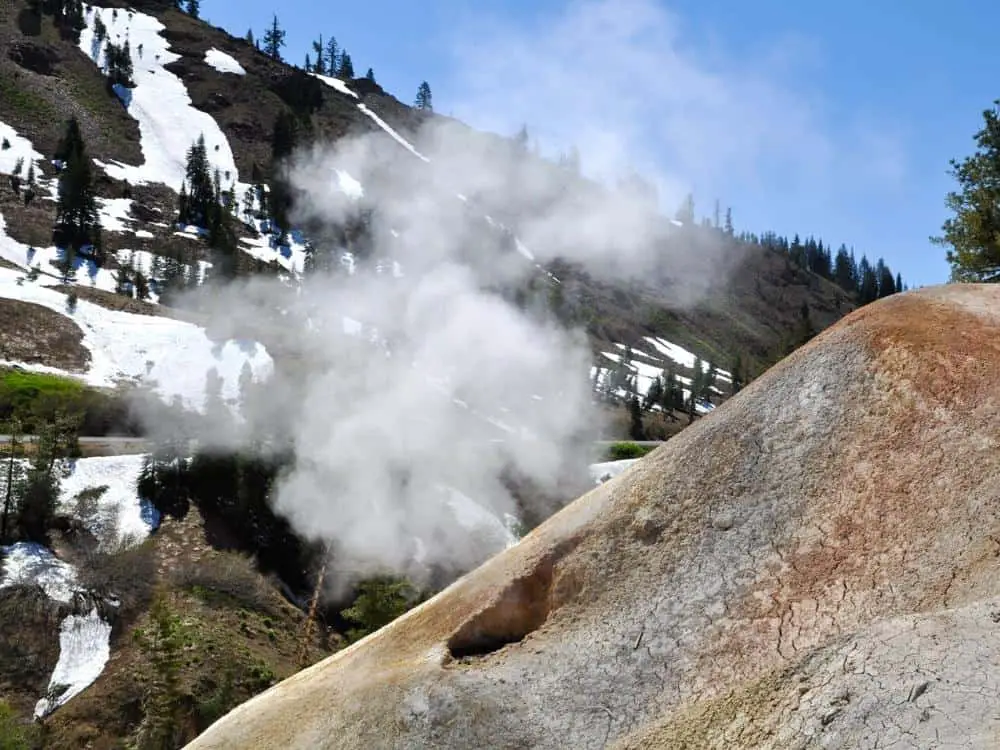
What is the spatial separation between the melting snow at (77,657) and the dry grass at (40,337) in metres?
22.0

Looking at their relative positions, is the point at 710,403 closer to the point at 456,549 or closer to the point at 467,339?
the point at 467,339

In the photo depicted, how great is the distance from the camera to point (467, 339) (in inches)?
2339

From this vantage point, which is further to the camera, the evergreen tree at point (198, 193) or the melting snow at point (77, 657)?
the evergreen tree at point (198, 193)

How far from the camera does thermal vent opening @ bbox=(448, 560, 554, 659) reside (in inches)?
332

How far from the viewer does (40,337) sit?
50.0 metres

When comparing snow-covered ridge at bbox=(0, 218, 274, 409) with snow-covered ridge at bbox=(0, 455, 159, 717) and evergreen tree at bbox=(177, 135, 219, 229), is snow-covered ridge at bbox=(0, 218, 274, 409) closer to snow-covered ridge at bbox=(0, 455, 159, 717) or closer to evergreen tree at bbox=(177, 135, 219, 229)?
snow-covered ridge at bbox=(0, 455, 159, 717)

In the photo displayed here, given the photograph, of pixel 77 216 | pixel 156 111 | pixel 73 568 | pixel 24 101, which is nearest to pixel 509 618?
pixel 73 568

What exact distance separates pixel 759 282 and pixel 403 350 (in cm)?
13319

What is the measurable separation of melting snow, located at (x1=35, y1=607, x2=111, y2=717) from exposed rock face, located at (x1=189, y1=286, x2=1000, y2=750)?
21.3 m

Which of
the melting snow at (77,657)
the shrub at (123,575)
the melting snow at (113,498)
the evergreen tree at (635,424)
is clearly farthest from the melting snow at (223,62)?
the melting snow at (77,657)

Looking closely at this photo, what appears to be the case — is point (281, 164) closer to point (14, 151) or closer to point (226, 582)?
point (14, 151)

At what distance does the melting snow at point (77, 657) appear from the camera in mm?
27078

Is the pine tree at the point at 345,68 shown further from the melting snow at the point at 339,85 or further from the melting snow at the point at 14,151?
the melting snow at the point at 14,151

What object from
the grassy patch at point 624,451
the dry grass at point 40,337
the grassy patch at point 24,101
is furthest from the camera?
the grassy patch at point 24,101
